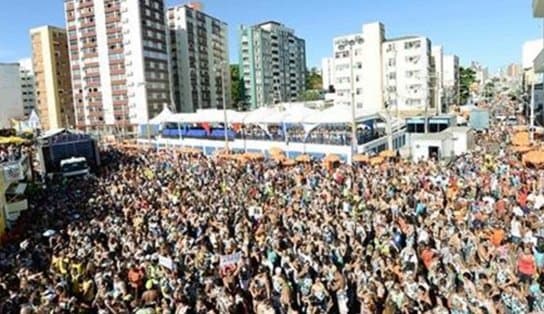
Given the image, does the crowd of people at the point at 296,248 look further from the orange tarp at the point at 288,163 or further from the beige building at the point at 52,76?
the beige building at the point at 52,76

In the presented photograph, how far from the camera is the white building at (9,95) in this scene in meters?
71.8

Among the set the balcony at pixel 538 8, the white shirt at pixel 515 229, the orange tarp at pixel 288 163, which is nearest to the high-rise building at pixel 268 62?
the balcony at pixel 538 8

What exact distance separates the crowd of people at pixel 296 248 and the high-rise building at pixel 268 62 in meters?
80.0

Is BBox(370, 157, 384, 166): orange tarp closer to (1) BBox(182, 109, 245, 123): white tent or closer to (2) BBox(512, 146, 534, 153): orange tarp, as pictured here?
(2) BBox(512, 146, 534, 153): orange tarp

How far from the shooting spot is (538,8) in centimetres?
3009

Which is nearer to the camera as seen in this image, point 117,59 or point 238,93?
point 117,59

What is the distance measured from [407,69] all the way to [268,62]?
40231mm

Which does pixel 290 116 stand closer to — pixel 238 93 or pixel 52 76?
pixel 52 76

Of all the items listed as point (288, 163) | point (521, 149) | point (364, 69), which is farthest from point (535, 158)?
point (364, 69)

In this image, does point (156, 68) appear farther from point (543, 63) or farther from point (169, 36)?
point (543, 63)

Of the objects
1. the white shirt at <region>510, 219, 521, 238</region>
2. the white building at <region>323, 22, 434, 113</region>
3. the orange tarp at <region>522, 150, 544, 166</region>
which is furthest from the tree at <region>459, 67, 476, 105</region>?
the white shirt at <region>510, 219, 521, 238</region>

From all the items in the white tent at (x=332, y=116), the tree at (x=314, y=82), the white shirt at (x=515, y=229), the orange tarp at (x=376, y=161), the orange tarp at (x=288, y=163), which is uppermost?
the tree at (x=314, y=82)

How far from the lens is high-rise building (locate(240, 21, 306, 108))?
10362 centimetres

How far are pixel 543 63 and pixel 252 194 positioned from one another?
76.0 feet
